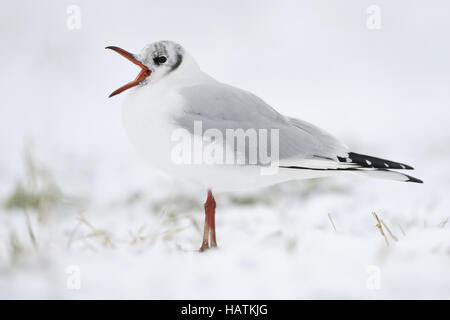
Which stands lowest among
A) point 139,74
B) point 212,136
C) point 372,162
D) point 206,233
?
point 206,233

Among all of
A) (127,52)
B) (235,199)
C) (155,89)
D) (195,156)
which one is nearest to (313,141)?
(195,156)

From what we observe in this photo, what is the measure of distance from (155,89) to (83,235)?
793 millimetres

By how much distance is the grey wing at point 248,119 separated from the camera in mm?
2695

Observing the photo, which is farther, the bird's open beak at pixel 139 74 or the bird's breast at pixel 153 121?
the bird's open beak at pixel 139 74

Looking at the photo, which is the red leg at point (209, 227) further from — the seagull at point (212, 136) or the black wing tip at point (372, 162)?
the black wing tip at point (372, 162)

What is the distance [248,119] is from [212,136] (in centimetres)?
23

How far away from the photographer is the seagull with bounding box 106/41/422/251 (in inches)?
104

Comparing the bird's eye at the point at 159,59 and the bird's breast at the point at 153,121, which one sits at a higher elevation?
the bird's eye at the point at 159,59

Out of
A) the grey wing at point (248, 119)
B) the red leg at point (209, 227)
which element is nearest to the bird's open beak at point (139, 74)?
the grey wing at point (248, 119)

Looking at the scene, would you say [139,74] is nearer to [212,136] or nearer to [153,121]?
[153,121]

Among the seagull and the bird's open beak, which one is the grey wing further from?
the bird's open beak

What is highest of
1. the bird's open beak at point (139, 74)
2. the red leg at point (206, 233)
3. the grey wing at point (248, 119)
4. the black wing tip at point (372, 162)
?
the bird's open beak at point (139, 74)

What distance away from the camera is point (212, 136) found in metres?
2.65

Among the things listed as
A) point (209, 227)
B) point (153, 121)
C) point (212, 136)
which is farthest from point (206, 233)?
point (153, 121)
